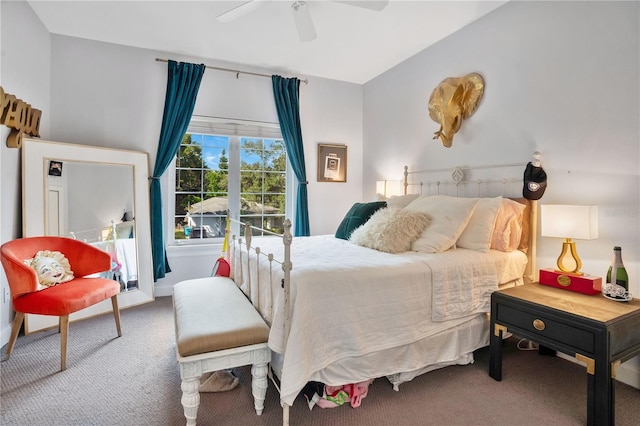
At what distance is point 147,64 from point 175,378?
3.25m

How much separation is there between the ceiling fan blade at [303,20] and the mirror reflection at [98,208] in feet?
7.48

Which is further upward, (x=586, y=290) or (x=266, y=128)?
(x=266, y=128)

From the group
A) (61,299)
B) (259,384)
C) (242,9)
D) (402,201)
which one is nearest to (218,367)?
(259,384)

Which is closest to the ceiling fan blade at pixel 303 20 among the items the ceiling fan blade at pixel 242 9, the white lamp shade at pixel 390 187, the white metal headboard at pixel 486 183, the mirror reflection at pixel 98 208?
the ceiling fan blade at pixel 242 9

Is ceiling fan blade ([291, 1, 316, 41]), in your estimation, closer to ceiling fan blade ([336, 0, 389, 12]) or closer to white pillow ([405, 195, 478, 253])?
ceiling fan blade ([336, 0, 389, 12])

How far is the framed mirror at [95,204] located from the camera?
282 cm

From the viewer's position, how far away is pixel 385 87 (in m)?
4.25

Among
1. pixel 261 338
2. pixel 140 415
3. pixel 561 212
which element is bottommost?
pixel 140 415

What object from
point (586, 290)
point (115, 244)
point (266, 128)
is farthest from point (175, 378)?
point (266, 128)

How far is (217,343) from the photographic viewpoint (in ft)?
5.33

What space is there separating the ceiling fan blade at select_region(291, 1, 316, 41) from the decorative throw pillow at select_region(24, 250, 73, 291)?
8.57ft

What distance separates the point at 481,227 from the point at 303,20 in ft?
6.77

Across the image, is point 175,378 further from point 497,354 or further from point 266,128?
point 266,128

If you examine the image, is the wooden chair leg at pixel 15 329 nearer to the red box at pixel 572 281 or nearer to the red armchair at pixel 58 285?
Answer: the red armchair at pixel 58 285
